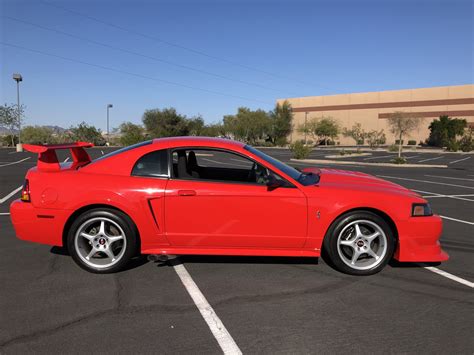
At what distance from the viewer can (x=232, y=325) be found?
2.84 metres

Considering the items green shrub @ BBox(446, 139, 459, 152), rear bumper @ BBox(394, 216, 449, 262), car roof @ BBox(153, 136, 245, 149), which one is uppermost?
green shrub @ BBox(446, 139, 459, 152)

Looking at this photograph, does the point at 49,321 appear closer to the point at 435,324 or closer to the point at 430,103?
the point at 435,324

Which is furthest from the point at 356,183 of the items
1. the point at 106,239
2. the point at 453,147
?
the point at 453,147

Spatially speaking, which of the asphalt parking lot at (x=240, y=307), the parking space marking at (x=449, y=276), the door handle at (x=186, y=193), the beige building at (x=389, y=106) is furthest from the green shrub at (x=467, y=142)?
the door handle at (x=186, y=193)

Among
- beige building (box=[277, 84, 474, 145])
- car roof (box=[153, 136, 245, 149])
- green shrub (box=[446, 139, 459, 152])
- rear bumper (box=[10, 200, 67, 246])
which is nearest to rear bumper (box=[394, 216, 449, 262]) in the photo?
car roof (box=[153, 136, 245, 149])

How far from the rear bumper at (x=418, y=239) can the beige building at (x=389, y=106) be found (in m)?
65.4

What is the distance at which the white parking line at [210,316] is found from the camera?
2553 millimetres

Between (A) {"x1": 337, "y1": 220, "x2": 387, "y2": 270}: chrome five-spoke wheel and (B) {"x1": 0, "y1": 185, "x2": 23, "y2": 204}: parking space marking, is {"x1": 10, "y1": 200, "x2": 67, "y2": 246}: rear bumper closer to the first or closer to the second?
(A) {"x1": 337, "y1": 220, "x2": 387, "y2": 270}: chrome five-spoke wheel

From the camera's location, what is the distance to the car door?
3.73 m

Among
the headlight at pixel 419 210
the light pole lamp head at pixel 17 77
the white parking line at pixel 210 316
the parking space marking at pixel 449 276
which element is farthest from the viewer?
the light pole lamp head at pixel 17 77

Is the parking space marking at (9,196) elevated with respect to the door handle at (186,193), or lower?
lower

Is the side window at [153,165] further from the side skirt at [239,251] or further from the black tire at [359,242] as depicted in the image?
the black tire at [359,242]

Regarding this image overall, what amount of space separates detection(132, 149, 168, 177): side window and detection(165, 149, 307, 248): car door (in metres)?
0.20

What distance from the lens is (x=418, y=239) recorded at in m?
3.79
